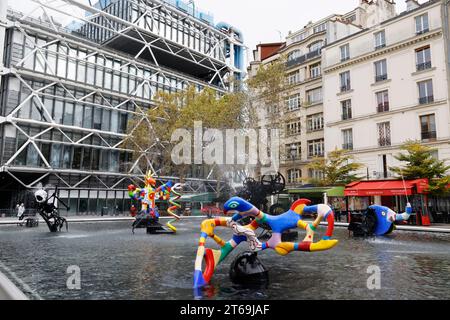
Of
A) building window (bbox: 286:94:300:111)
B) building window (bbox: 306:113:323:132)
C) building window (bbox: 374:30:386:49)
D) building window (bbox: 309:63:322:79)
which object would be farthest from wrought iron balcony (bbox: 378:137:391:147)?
building window (bbox: 286:94:300:111)

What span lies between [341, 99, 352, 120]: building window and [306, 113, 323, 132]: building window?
4261mm

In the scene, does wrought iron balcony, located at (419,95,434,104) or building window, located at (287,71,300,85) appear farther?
building window, located at (287,71,300,85)

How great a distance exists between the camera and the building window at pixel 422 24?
32.2m

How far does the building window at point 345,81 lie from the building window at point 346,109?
137cm

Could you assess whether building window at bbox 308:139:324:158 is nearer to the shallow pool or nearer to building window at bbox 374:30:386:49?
building window at bbox 374:30:386:49

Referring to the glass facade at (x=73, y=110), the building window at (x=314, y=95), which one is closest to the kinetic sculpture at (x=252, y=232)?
the glass facade at (x=73, y=110)

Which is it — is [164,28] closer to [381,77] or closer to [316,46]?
[316,46]

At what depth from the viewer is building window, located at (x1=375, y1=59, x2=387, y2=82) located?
115 feet

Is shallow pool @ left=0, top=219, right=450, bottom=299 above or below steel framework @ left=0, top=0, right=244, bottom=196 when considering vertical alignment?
below

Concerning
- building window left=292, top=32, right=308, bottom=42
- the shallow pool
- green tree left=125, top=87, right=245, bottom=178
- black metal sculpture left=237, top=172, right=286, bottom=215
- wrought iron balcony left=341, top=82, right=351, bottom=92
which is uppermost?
building window left=292, top=32, right=308, bottom=42

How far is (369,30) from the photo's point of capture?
36344 mm

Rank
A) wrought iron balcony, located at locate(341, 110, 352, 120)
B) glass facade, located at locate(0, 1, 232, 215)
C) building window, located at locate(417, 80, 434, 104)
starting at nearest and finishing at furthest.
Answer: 1. building window, located at locate(417, 80, 434, 104)
2. glass facade, located at locate(0, 1, 232, 215)
3. wrought iron balcony, located at locate(341, 110, 352, 120)

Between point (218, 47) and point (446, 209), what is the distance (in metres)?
42.8
